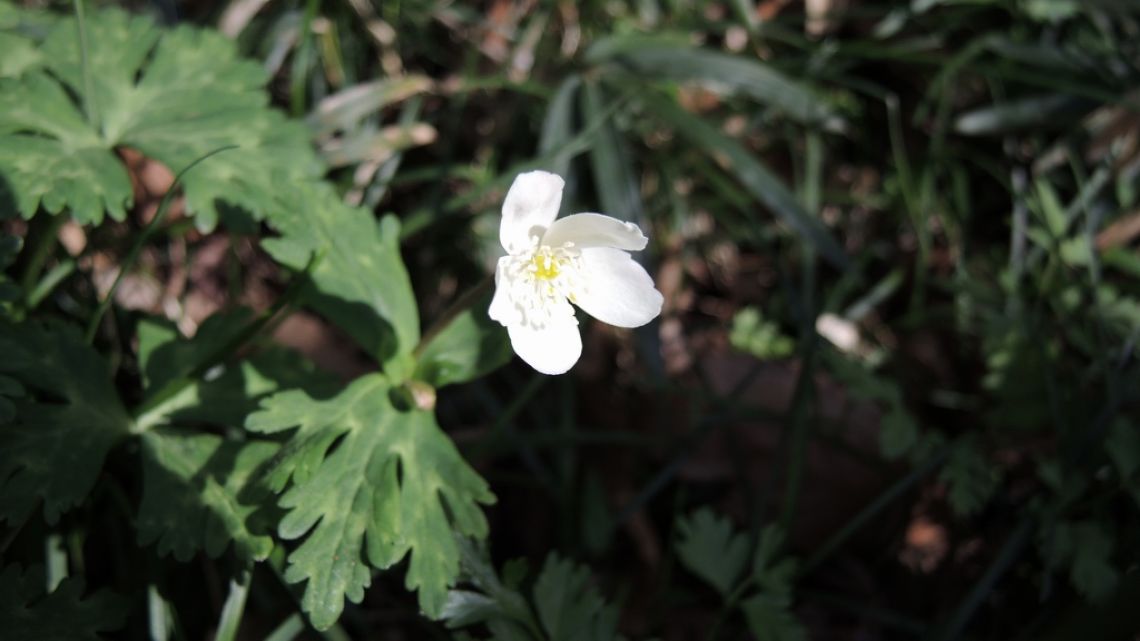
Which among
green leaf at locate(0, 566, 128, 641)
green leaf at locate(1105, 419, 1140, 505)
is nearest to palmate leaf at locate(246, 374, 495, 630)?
green leaf at locate(0, 566, 128, 641)

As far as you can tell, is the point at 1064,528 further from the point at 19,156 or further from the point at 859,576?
the point at 19,156

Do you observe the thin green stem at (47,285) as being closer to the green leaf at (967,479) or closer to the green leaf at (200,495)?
the green leaf at (200,495)

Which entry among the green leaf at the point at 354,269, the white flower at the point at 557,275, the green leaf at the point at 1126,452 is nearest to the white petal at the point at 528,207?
the white flower at the point at 557,275

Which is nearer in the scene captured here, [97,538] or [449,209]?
[97,538]

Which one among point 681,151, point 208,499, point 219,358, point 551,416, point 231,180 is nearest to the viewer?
point 208,499

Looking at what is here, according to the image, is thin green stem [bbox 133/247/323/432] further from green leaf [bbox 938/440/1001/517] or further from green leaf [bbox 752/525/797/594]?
green leaf [bbox 938/440/1001/517]

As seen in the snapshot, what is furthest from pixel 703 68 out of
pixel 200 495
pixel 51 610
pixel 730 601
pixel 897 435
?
pixel 51 610

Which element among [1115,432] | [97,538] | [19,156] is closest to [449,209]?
[19,156]
